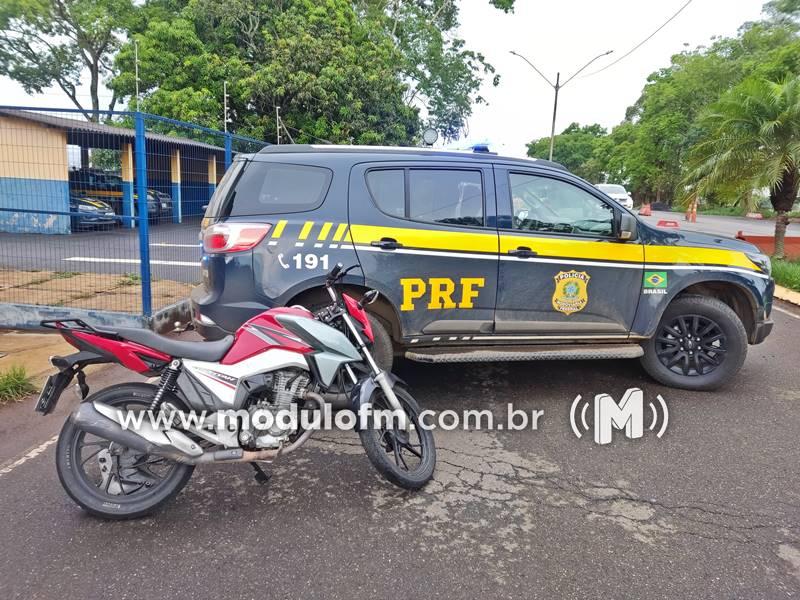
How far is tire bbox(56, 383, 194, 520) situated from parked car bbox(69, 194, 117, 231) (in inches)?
160

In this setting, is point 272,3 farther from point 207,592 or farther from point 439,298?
point 207,592

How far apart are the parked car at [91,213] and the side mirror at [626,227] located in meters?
5.16

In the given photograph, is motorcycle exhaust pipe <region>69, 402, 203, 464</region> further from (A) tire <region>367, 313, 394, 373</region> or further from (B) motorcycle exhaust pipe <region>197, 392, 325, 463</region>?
(A) tire <region>367, 313, 394, 373</region>

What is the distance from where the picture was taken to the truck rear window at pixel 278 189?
4.29 meters

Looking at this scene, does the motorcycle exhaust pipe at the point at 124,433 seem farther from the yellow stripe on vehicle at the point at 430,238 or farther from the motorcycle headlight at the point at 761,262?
the motorcycle headlight at the point at 761,262

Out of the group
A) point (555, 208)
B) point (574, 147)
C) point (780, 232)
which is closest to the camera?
point (555, 208)

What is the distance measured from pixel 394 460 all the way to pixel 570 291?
2129mm

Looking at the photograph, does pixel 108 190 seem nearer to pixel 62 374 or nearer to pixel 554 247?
pixel 62 374

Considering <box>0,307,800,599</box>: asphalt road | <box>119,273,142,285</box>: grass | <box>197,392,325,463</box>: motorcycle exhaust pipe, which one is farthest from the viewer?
<box>119,273,142,285</box>: grass

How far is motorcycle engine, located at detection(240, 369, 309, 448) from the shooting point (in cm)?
306

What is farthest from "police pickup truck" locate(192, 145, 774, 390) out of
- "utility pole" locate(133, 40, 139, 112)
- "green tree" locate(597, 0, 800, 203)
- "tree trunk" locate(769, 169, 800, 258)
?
"green tree" locate(597, 0, 800, 203)

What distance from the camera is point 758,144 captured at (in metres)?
11.7

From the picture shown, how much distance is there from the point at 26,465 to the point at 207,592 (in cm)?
183

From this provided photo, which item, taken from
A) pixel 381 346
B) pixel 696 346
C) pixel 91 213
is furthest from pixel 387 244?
pixel 91 213
